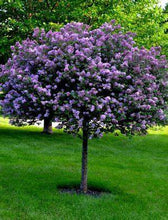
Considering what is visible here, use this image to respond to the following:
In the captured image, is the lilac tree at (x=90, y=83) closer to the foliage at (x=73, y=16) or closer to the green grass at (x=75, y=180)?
the green grass at (x=75, y=180)

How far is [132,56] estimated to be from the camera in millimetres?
9969

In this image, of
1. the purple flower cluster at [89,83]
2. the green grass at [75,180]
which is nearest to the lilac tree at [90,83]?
the purple flower cluster at [89,83]

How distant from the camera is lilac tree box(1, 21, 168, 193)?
30.3ft

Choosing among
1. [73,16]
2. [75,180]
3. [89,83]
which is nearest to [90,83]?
[89,83]

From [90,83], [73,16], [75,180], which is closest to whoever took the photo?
[90,83]

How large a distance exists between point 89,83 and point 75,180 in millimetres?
4490

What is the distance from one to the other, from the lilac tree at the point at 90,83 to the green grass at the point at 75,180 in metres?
2.09

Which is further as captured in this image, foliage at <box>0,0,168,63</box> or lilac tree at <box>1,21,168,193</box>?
foliage at <box>0,0,168,63</box>

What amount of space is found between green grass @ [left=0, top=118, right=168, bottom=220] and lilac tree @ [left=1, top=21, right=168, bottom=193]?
209cm

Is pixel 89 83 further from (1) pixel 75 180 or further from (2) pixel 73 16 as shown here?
(2) pixel 73 16

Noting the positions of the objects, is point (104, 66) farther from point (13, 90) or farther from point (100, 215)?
point (100, 215)

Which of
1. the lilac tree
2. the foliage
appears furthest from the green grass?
the foliage

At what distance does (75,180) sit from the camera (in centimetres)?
1227

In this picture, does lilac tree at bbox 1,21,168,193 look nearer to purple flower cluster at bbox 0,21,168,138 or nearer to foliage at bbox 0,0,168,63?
purple flower cluster at bbox 0,21,168,138
